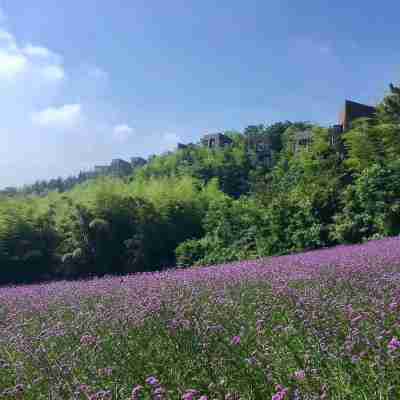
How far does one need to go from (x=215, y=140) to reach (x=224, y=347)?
160ft

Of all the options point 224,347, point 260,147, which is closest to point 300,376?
point 224,347

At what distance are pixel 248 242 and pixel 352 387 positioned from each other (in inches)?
457

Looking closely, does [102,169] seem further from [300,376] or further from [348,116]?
[300,376]

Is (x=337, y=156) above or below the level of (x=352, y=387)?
above

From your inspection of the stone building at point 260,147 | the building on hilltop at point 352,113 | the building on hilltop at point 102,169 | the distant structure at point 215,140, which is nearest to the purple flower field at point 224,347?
the building on hilltop at point 352,113

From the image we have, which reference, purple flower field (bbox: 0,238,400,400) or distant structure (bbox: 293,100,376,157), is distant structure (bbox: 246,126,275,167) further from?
→ purple flower field (bbox: 0,238,400,400)

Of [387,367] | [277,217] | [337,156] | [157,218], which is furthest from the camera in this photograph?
[337,156]

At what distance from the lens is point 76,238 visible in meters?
13.4

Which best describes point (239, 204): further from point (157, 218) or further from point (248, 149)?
point (248, 149)

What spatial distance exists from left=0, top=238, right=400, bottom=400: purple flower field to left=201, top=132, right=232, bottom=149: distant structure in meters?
44.7

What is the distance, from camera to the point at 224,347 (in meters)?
2.80

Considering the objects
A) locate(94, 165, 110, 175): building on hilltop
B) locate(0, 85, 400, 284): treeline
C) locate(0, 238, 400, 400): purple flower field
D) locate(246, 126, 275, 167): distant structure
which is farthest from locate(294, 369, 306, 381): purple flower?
locate(94, 165, 110, 175): building on hilltop

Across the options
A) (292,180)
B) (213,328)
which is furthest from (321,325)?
(292,180)

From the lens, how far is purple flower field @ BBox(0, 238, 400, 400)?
2.28 metres
